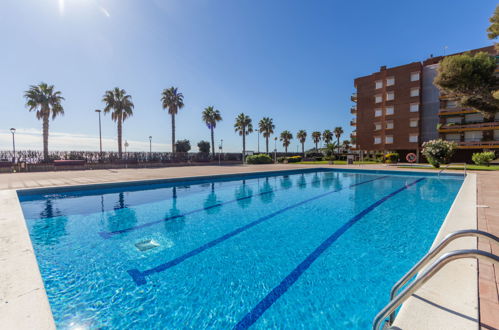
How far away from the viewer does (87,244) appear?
520 cm

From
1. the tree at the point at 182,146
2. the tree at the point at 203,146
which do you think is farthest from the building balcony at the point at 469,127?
the tree at the point at 182,146

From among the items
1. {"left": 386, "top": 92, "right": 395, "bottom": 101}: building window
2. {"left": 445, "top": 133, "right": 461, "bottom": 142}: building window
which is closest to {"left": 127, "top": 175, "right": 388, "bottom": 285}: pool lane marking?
{"left": 445, "top": 133, "right": 461, "bottom": 142}: building window

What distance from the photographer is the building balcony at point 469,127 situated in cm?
2969

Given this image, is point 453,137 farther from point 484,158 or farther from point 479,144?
point 484,158

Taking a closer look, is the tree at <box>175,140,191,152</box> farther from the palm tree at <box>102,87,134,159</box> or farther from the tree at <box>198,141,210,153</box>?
the palm tree at <box>102,87,134,159</box>

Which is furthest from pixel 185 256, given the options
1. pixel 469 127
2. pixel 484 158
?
pixel 469 127

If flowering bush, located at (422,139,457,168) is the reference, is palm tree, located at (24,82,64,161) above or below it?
above

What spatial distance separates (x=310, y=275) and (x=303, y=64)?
28367 millimetres

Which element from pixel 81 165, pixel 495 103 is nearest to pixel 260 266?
pixel 495 103

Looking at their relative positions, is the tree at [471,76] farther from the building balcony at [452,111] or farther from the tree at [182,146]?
the tree at [182,146]

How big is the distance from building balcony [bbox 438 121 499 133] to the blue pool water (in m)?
32.7

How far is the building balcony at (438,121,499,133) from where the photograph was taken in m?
29.7

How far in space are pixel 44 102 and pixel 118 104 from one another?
733cm

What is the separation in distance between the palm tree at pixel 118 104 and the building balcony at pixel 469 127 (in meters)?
45.1
